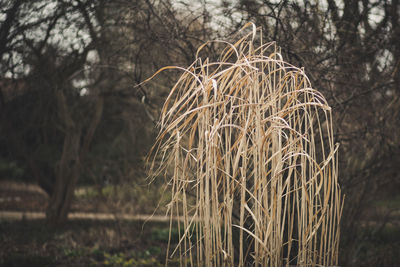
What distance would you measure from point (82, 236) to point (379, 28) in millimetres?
4062

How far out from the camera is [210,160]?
1.37m

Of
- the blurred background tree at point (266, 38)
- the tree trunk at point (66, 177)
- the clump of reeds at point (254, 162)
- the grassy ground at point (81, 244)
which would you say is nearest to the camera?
the clump of reeds at point (254, 162)

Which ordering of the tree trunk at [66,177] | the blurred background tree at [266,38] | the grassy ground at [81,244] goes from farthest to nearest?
the tree trunk at [66,177] < the grassy ground at [81,244] < the blurred background tree at [266,38]

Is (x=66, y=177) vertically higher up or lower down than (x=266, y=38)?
lower down

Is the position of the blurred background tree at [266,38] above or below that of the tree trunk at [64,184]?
above

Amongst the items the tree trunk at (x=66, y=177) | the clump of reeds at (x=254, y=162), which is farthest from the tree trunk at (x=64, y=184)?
the clump of reeds at (x=254, y=162)

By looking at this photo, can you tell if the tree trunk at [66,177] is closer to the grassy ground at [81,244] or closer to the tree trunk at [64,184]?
the tree trunk at [64,184]

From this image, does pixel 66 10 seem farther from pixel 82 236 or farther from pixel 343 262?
pixel 343 262

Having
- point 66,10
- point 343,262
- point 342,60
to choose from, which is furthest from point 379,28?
point 66,10

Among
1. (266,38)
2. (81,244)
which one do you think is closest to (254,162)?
(266,38)

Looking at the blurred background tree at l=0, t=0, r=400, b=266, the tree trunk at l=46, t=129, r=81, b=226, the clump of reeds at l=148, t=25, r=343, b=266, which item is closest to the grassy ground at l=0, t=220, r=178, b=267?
the tree trunk at l=46, t=129, r=81, b=226

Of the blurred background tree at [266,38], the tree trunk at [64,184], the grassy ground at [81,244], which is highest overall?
the blurred background tree at [266,38]

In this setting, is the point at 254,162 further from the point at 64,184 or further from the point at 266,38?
the point at 64,184

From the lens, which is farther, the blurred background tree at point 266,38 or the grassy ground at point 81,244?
the grassy ground at point 81,244
